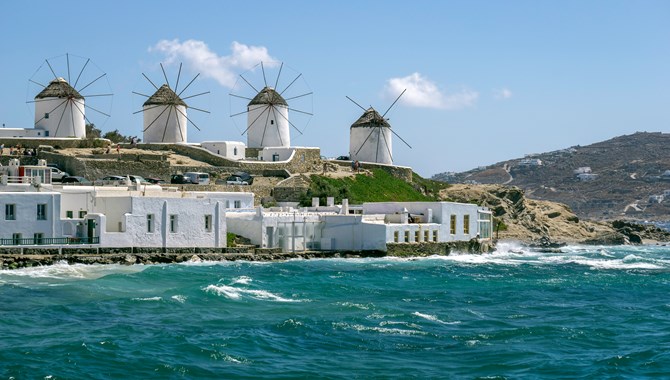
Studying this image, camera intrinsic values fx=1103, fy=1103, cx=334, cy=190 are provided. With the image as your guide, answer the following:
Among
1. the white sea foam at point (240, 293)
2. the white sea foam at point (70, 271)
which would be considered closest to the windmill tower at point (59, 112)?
the white sea foam at point (70, 271)

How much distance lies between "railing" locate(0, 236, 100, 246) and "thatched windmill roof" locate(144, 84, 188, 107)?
30.5 m

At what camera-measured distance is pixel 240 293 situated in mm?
35219

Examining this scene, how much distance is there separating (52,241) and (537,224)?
4600cm

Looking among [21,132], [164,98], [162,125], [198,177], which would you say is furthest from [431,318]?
[164,98]

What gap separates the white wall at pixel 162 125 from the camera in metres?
71.7

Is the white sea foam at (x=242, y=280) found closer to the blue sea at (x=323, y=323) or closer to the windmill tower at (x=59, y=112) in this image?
the blue sea at (x=323, y=323)

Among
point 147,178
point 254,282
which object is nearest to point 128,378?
point 254,282

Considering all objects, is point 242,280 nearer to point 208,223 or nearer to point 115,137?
point 208,223

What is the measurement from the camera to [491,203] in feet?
262

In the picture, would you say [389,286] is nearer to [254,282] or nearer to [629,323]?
[254,282]

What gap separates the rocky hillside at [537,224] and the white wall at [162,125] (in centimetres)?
1978

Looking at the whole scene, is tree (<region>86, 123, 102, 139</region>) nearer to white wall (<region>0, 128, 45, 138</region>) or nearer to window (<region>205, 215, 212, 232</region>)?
white wall (<region>0, 128, 45, 138</region>)

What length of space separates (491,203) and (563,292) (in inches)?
1602

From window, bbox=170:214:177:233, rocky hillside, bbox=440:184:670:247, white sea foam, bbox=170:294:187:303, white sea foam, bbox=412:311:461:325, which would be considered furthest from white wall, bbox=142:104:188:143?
white sea foam, bbox=412:311:461:325
